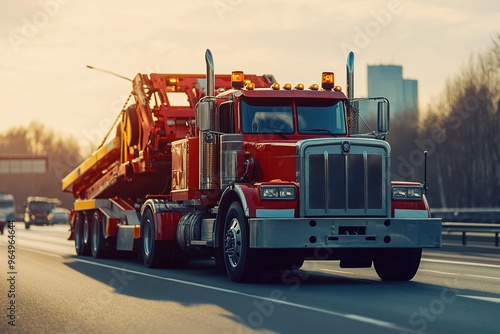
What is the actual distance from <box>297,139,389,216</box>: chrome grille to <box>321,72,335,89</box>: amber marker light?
2.94 meters

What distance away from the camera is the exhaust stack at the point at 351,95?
19.2 metres

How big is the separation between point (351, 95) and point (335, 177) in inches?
128

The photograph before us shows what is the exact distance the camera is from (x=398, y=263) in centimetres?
1788

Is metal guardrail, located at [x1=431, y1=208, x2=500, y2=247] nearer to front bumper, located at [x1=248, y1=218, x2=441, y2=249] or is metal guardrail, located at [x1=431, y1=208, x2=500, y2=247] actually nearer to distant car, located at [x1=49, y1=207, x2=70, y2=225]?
front bumper, located at [x1=248, y1=218, x2=441, y2=249]

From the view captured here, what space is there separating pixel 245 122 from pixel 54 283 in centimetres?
393

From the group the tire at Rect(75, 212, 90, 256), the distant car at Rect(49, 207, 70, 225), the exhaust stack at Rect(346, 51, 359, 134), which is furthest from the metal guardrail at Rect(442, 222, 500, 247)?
the distant car at Rect(49, 207, 70, 225)

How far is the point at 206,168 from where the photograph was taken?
19.4 metres

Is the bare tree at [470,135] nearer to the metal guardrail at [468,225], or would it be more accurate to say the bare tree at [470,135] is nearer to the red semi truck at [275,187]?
the metal guardrail at [468,225]

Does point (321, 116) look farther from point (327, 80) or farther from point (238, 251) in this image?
point (238, 251)

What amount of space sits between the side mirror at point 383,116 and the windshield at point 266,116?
4.53 feet

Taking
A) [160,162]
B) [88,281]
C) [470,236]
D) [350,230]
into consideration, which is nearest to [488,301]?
[350,230]

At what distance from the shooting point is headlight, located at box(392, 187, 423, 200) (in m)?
17.2

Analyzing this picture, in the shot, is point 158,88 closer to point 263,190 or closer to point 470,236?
point 263,190

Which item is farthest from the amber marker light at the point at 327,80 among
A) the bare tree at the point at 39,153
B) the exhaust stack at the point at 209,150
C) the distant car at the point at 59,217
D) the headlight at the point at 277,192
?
the bare tree at the point at 39,153
